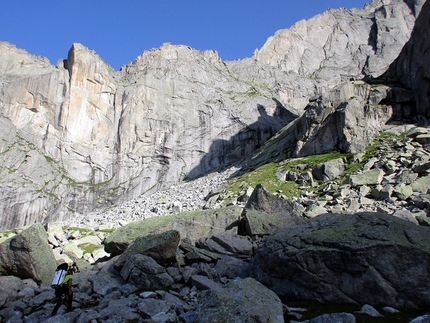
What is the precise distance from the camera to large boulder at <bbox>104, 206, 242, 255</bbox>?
1836 cm

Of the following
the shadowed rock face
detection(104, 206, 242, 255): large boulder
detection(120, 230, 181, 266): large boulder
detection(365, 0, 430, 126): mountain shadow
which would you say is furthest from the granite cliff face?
detection(120, 230, 181, 266): large boulder

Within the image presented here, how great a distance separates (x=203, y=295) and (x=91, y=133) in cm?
9318

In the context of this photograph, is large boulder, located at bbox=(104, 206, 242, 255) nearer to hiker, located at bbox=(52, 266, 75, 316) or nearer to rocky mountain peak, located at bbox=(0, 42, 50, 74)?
hiker, located at bbox=(52, 266, 75, 316)

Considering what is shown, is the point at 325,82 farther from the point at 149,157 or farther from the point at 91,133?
the point at 91,133

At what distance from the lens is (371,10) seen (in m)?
169

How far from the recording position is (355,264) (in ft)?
30.8

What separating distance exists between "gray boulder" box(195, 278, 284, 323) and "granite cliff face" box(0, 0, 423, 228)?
78986 millimetres

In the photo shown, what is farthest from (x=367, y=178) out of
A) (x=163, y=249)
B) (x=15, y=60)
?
(x=15, y=60)

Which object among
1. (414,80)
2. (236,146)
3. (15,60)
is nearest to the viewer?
(414,80)

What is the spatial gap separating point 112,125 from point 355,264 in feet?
314

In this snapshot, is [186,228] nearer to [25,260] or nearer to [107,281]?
[107,281]

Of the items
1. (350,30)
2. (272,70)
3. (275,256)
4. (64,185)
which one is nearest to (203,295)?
(275,256)

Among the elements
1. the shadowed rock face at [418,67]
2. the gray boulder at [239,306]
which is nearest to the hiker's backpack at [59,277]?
the gray boulder at [239,306]

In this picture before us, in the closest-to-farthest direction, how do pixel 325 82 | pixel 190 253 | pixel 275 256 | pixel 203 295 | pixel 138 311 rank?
pixel 203 295
pixel 138 311
pixel 275 256
pixel 190 253
pixel 325 82
